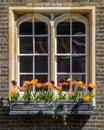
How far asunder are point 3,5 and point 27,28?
2.09 ft

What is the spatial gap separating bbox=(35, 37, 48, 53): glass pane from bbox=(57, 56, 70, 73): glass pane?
0.32 m

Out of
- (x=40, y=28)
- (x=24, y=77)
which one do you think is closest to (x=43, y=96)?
(x=24, y=77)

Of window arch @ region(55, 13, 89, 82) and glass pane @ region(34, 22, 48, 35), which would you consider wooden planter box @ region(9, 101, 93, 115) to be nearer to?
window arch @ region(55, 13, 89, 82)

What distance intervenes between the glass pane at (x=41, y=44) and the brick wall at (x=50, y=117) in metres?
0.59

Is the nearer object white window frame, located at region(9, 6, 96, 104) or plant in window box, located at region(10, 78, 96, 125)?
plant in window box, located at region(10, 78, 96, 125)

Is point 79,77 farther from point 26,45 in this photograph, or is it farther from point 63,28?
point 26,45

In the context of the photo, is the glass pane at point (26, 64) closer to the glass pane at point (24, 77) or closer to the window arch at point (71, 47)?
the glass pane at point (24, 77)

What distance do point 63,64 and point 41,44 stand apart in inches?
22.3

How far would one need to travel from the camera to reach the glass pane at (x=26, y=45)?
9.77 metres

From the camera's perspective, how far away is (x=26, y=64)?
9.77m

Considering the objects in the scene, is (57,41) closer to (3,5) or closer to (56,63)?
(56,63)

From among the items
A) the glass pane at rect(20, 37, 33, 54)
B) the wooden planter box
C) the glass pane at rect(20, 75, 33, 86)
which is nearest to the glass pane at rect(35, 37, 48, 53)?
the glass pane at rect(20, 37, 33, 54)

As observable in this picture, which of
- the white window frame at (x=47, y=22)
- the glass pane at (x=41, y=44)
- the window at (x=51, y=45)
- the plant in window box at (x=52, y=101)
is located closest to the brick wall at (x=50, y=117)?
the white window frame at (x=47, y=22)

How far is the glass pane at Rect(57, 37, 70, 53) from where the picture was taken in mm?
9750
